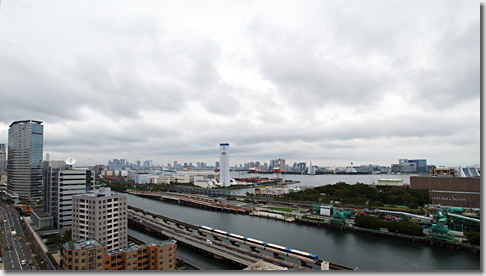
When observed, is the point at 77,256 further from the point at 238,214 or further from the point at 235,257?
the point at 238,214

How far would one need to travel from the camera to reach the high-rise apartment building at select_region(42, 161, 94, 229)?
622 cm

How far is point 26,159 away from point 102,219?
33.6 feet

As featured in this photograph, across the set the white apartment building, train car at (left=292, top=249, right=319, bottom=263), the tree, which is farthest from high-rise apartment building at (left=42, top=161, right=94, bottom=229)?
the white apartment building

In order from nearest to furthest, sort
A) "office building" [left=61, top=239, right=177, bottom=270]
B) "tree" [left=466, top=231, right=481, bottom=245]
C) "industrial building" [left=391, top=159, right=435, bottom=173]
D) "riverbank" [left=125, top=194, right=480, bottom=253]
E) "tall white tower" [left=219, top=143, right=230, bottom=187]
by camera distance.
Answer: "office building" [left=61, top=239, right=177, bottom=270] → "tree" [left=466, top=231, right=481, bottom=245] → "riverbank" [left=125, top=194, right=480, bottom=253] → "tall white tower" [left=219, top=143, right=230, bottom=187] → "industrial building" [left=391, top=159, right=435, bottom=173]

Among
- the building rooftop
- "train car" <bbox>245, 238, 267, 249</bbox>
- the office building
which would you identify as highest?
the building rooftop

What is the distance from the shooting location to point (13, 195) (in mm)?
10664

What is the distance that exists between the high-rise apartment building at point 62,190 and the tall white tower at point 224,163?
11.6 metres

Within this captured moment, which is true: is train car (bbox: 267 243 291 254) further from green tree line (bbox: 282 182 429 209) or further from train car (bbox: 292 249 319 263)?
green tree line (bbox: 282 182 429 209)

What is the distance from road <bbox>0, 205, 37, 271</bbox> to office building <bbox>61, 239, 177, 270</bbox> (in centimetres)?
121

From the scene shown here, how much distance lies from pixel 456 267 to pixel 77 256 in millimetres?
5423

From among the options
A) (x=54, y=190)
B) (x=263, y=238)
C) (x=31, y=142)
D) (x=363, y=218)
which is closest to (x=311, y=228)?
(x=363, y=218)

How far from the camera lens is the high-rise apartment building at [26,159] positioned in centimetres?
1144

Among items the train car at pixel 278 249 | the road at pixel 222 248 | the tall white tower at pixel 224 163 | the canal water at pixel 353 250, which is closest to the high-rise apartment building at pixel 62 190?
the canal water at pixel 353 250

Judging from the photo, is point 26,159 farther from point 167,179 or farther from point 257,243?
point 257,243
